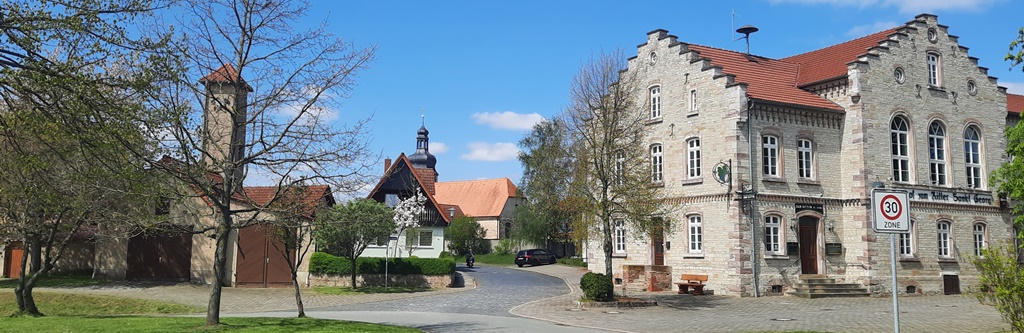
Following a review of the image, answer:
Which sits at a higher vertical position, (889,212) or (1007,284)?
(889,212)

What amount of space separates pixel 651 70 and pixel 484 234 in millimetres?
43978

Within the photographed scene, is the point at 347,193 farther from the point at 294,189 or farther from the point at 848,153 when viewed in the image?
the point at 848,153

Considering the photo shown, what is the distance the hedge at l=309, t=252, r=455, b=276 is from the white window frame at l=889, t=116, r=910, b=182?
59.3ft

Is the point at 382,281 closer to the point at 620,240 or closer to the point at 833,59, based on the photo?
the point at 620,240

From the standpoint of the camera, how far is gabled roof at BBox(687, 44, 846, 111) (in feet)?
96.1

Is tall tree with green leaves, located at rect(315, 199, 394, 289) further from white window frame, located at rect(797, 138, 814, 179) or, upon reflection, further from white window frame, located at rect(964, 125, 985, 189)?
white window frame, located at rect(964, 125, 985, 189)

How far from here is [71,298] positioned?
83.6 feet

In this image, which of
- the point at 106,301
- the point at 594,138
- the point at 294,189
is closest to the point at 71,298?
the point at 106,301

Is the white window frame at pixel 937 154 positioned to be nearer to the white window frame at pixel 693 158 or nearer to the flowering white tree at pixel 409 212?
the white window frame at pixel 693 158

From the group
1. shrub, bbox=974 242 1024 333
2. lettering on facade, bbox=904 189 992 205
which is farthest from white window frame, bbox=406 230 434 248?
shrub, bbox=974 242 1024 333

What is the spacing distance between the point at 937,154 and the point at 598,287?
1675 centimetres

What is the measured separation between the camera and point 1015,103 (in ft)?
126

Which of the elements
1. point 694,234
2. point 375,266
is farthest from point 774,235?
point 375,266

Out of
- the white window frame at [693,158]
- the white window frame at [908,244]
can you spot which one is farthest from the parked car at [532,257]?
the white window frame at [908,244]
